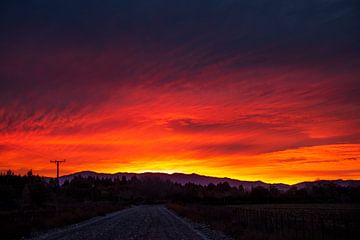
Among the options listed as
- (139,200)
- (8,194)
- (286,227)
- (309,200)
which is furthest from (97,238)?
(139,200)

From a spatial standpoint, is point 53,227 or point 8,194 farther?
point 8,194

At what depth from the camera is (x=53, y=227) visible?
33344mm

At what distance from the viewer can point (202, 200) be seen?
11106 cm

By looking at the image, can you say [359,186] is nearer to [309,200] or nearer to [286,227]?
[309,200]

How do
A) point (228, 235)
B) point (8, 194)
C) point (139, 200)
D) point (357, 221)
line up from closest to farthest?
point (357, 221) < point (228, 235) < point (8, 194) < point (139, 200)

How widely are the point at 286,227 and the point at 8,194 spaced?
→ 8502 centimetres

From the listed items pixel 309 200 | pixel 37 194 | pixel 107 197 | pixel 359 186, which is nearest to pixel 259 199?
pixel 309 200

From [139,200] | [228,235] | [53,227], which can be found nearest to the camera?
[228,235]

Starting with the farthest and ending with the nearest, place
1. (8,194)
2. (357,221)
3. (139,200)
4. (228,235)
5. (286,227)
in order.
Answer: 1. (139,200)
2. (8,194)
3. (228,235)
4. (286,227)
5. (357,221)

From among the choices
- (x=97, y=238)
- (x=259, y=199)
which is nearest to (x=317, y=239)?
(x=97, y=238)

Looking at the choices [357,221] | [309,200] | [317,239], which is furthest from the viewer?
[309,200]

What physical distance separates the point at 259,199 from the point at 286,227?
91.5 m

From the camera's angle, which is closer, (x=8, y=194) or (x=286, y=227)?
(x=286, y=227)

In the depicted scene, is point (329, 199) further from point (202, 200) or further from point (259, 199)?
point (202, 200)
